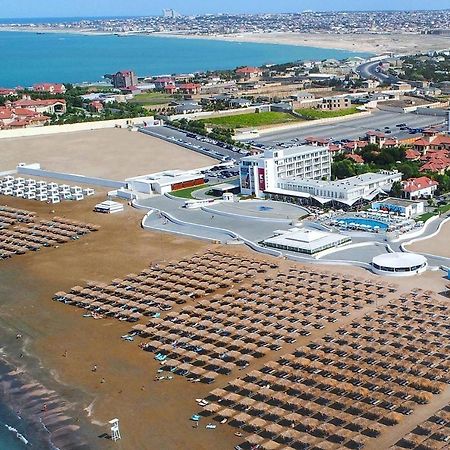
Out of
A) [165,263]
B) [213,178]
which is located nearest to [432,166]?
[213,178]

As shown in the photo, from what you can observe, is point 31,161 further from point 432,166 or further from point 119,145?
point 432,166

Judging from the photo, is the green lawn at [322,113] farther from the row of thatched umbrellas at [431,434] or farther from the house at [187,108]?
the row of thatched umbrellas at [431,434]

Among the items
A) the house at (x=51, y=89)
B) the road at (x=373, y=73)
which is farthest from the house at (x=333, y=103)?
the house at (x=51, y=89)

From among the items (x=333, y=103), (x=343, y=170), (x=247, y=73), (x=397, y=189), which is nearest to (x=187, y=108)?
(x=333, y=103)

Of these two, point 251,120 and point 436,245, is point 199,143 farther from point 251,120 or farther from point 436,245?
point 436,245

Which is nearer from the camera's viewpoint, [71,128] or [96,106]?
[71,128]

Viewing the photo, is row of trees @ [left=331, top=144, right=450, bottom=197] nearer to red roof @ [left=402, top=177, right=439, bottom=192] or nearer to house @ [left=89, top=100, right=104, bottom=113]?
red roof @ [left=402, top=177, right=439, bottom=192]
